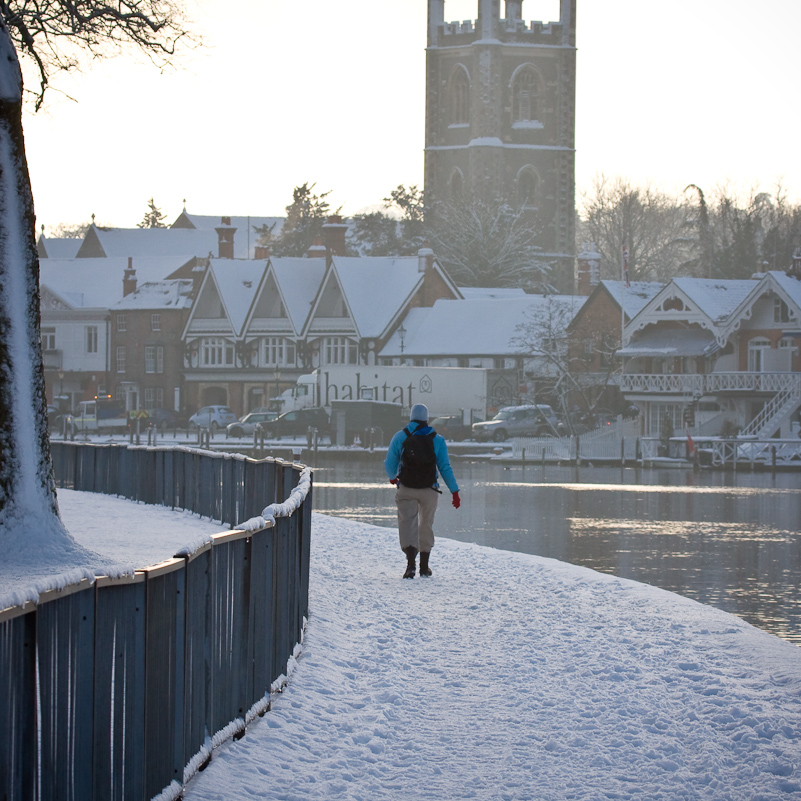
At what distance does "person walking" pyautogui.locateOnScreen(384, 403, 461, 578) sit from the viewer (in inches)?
510

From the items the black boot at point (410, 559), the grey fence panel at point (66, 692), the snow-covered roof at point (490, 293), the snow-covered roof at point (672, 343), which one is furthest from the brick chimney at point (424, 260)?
the grey fence panel at point (66, 692)

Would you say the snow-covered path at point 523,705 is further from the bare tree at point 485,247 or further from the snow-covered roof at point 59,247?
the snow-covered roof at point 59,247

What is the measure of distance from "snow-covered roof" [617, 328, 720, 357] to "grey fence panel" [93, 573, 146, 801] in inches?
2061

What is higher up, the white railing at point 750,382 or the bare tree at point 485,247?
the bare tree at point 485,247

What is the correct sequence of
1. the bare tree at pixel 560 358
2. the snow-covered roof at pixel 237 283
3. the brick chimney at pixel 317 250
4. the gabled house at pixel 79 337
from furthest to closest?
1. the gabled house at pixel 79 337
2. the brick chimney at pixel 317 250
3. the snow-covered roof at pixel 237 283
4. the bare tree at pixel 560 358

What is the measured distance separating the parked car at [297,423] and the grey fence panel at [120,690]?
51038mm

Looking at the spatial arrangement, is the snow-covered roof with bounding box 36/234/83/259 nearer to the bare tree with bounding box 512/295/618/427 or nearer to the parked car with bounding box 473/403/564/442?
the bare tree with bounding box 512/295/618/427

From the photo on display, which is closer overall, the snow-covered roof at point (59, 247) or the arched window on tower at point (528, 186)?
the arched window on tower at point (528, 186)

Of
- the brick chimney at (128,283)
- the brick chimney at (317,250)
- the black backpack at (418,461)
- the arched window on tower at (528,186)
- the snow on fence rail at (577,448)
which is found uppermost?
the arched window on tower at (528,186)

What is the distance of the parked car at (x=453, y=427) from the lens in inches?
2127

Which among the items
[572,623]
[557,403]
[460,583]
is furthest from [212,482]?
[557,403]

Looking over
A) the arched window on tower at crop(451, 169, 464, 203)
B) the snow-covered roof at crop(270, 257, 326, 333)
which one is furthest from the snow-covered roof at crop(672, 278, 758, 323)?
the arched window on tower at crop(451, 169, 464, 203)

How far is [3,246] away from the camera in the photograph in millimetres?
11625

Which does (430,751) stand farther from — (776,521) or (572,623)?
(776,521)
